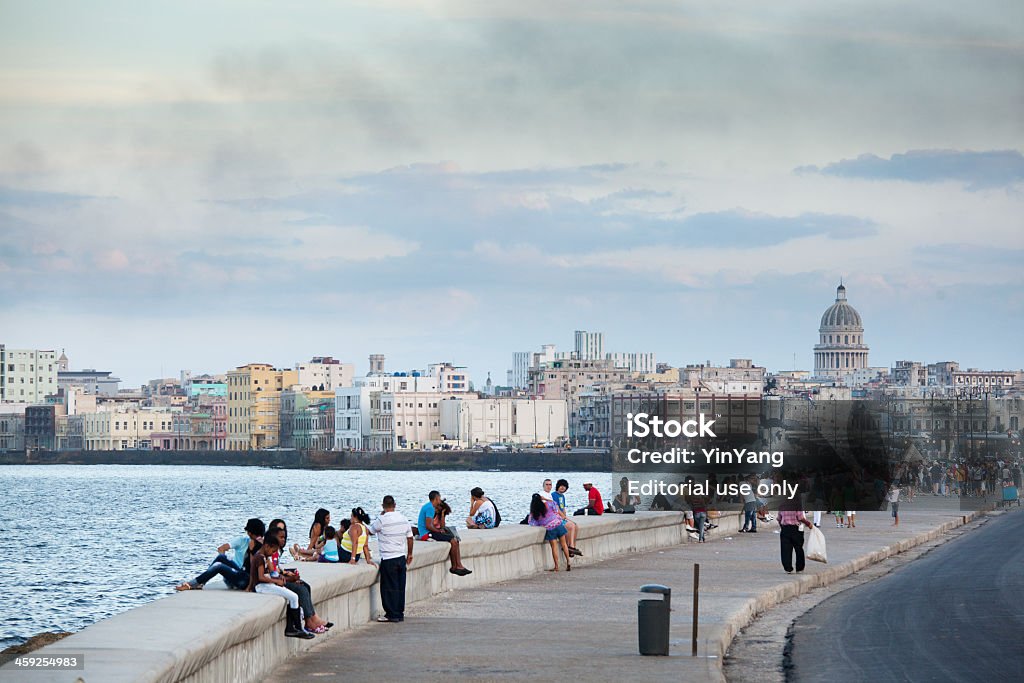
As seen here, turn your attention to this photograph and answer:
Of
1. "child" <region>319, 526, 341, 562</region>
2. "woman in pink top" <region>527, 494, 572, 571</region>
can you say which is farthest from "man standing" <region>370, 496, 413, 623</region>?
"woman in pink top" <region>527, 494, 572, 571</region>

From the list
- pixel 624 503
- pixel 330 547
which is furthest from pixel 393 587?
pixel 624 503

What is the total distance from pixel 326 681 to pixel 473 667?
1.64 m

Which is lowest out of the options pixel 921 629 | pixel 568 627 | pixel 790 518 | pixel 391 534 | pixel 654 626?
pixel 921 629

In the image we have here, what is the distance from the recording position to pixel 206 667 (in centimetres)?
1242

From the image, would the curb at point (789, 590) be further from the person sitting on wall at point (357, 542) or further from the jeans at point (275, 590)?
the person sitting on wall at point (357, 542)

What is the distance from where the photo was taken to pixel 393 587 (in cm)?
1838

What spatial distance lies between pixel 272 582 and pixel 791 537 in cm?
1370

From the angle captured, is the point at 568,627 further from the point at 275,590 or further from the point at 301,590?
the point at 275,590

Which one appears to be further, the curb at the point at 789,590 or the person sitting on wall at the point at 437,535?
the person sitting on wall at the point at 437,535

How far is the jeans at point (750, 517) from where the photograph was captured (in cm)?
3862

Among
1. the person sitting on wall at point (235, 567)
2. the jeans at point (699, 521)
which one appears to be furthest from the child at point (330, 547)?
the jeans at point (699, 521)

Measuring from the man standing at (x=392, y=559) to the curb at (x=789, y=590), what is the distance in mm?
3474

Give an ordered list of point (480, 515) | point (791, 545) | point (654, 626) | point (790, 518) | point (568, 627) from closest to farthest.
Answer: point (654, 626) < point (568, 627) < point (790, 518) < point (791, 545) < point (480, 515)

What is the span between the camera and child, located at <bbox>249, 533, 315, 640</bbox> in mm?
15133
